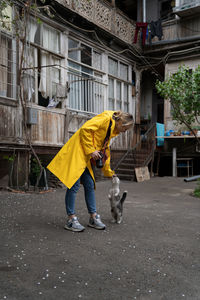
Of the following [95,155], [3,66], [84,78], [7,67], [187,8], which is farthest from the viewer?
[187,8]

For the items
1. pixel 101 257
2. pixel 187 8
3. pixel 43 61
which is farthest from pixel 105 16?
pixel 101 257

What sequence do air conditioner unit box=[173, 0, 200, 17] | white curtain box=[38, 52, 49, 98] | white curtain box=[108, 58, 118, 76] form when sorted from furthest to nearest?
white curtain box=[108, 58, 118, 76] < air conditioner unit box=[173, 0, 200, 17] < white curtain box=[38, 52, 49, 98]

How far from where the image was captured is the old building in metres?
8.62

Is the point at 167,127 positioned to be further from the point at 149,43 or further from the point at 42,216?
the point at 42,216

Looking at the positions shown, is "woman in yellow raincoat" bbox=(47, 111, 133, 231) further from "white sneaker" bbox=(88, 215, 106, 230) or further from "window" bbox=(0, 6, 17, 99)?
"window" bbox=(0, 6, 17, 99)

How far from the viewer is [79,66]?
1138 centimetres

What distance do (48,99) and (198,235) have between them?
7.04m

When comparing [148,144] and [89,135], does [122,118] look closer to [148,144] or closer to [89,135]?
[89,135]

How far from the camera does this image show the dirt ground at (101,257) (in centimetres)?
249

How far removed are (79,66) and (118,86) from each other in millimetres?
3255

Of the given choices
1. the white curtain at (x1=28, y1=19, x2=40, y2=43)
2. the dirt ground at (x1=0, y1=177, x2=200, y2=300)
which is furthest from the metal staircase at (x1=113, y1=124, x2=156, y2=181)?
the dirt ground at (x1=0, y1=177, x2=200, y2=300)

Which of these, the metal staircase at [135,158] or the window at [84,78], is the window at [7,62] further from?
the metal staircase at [135,158]

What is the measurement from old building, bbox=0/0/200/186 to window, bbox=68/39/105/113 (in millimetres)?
37

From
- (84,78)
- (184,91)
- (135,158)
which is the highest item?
(84,78)
